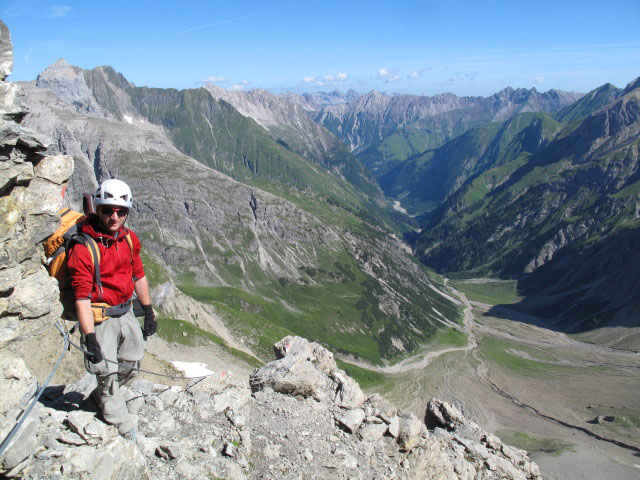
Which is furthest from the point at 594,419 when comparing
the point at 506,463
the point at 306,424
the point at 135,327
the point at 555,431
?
the point at 135,327

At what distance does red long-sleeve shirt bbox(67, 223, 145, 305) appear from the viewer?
1170 centimetres

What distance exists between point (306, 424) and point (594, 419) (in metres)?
145

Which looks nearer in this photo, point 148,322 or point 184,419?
point 148,322

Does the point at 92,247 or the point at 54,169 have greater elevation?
the point at 54,169

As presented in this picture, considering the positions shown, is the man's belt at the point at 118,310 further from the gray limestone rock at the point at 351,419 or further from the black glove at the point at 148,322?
the gray limestone rock at the point at 351,419

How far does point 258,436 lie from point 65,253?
→ 12.9 m

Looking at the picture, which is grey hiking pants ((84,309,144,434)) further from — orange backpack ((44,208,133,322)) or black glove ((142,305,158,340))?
orange backpack ((44,208,133,322))

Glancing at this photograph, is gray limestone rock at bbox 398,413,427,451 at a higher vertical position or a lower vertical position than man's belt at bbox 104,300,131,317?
lower

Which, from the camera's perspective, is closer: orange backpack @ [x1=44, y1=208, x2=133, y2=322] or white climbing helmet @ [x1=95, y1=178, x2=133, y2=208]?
orange backpack @ [x1=44, y1=208, x2=133, y2=322]

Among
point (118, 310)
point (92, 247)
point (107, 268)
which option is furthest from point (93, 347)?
point (92, 247)

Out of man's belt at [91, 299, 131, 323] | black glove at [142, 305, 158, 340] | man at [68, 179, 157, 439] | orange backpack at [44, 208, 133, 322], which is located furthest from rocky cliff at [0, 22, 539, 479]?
black glove at [142, 305, 158, 340]

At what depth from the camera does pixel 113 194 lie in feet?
40.3

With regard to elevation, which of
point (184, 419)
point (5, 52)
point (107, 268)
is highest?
point (5, 52)

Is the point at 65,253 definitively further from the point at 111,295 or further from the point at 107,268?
the point at 111,295
